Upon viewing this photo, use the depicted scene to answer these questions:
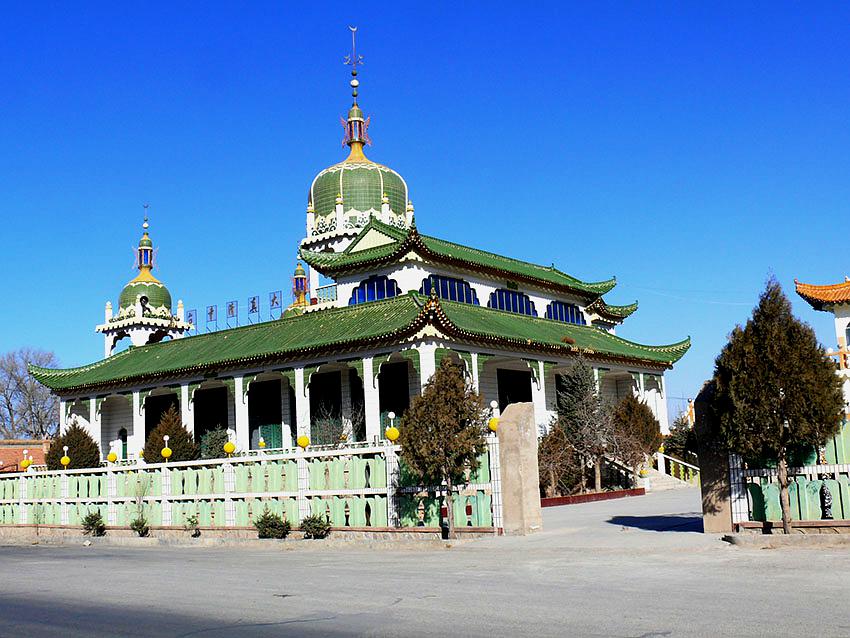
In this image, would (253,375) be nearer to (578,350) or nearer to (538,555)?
(578,350)

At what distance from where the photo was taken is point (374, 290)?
46031 millimetres

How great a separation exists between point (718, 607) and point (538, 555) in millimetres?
6704

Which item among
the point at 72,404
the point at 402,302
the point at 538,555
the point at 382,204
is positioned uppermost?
the point at 382,204

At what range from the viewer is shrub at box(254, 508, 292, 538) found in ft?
76.5

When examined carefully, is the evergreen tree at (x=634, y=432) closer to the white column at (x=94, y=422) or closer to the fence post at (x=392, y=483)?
the fence post at (x=392, y=483)

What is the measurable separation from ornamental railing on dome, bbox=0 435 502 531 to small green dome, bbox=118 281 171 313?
41.9 metres

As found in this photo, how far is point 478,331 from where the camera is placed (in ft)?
132

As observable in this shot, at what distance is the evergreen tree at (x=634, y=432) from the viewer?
39469mm

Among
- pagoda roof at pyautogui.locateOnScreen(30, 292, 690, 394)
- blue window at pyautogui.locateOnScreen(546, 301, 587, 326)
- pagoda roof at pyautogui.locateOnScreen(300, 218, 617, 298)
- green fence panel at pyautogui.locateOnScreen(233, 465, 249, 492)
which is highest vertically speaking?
pagoda roof at pyautogui.locateOnScreen(300, 218, 617, 298)

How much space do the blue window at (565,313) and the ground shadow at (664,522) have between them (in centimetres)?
2968

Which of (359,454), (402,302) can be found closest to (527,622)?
(359,454)

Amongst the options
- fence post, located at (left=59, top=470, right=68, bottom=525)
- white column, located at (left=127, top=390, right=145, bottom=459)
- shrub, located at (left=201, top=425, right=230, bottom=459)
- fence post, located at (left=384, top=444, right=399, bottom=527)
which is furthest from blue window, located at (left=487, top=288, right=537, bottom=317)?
fence post, located at (left=384, top=444, right=399, bottom=527)

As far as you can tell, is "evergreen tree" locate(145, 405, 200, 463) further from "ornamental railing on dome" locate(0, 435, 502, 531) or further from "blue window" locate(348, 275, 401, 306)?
"ornamental railing on dome" locate(0, 435, 502, 531)

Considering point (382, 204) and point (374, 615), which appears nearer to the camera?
point (374, 615)
